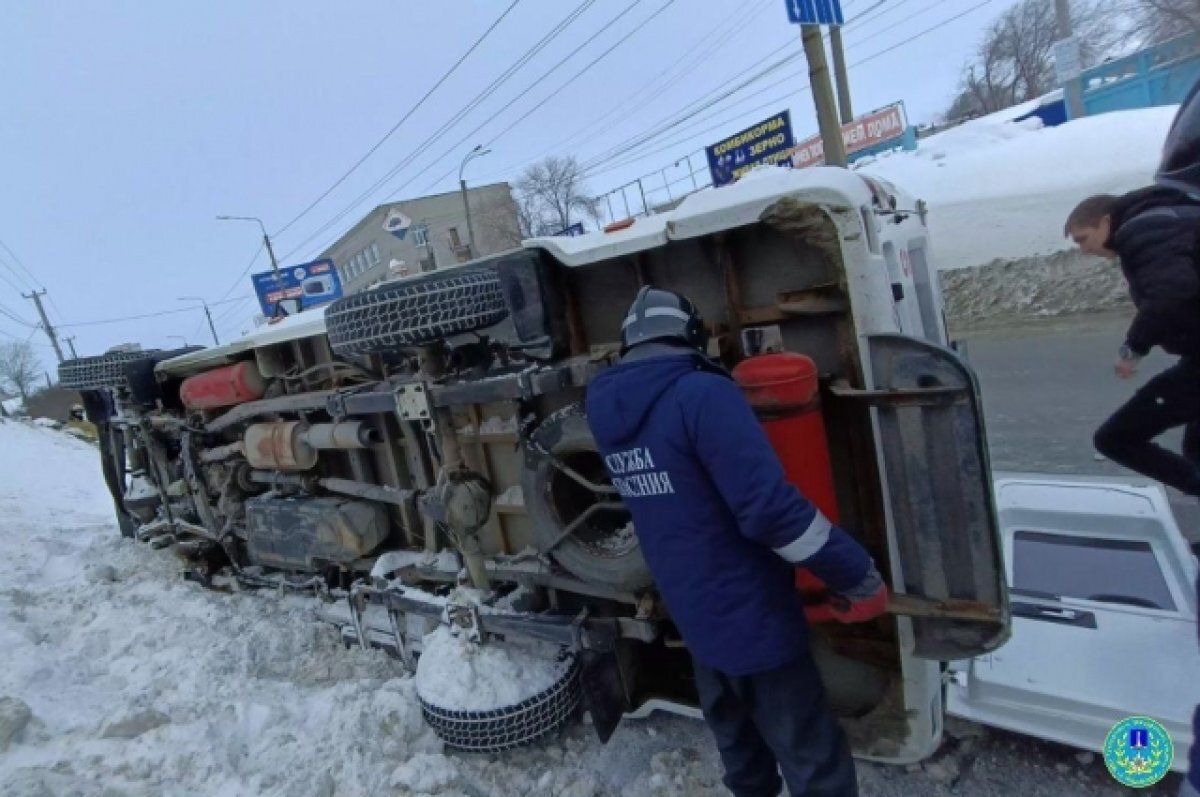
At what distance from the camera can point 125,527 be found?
5895 mm

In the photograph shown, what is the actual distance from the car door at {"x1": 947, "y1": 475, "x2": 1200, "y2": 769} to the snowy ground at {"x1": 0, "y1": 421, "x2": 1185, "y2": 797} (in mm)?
229

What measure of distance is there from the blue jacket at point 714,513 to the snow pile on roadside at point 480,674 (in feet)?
3.05

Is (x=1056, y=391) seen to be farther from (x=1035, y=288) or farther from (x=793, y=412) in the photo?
(x=793, y=412)

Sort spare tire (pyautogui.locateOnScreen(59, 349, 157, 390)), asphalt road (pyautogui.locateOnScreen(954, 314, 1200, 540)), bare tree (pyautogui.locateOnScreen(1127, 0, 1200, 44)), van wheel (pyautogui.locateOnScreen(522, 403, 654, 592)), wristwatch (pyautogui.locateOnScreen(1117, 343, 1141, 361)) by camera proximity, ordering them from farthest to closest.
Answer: bare tree (pyautogui.locateOnScreen(1127, 0, 1200, 44)) → spare tire (pyautogui.locateOnScreen(59, 349, 157, 390)) → asphalt road (pyautogui.locateOnScreen(954, 314, 1200, 540)) → wristwatch (pyautogui.locateOnScreen(1117, 343, 1141, 361)) → van wheel (pyautogui.locateOnScreen(522, 403, 654, 592))

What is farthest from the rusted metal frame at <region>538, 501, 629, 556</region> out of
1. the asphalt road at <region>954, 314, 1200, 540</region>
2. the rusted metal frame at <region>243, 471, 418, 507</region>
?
the asphalt road at <region>954, 314, 1200, 540</region>

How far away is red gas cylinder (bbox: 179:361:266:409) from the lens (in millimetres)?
4125

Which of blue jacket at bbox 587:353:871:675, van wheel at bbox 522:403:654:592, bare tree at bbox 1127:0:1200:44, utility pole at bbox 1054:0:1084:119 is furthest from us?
utility pole at bbox 1054:0:1084:119

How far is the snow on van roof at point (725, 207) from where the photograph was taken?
6.53ft

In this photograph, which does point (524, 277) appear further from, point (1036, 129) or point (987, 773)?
point (1036, 129)

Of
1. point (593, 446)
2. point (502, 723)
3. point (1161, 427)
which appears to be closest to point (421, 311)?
point (593, 446)

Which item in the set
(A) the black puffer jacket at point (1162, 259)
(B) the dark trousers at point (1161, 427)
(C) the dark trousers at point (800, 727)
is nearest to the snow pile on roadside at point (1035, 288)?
(B) the dark trousers at point (1161, 427)

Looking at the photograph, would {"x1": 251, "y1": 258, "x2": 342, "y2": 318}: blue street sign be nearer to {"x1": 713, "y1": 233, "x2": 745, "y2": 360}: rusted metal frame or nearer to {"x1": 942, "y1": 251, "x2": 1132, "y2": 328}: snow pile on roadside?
{"x1": 942, "y1": 251, "x2": 1132, "y2": 328}: snow pile on roadside

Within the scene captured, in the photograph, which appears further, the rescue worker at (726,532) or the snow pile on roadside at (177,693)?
the snow pile on roadside at (177,693)

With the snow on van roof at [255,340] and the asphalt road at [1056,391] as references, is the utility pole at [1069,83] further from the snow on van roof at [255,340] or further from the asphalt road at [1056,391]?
the snow on van roof at [255,340]
